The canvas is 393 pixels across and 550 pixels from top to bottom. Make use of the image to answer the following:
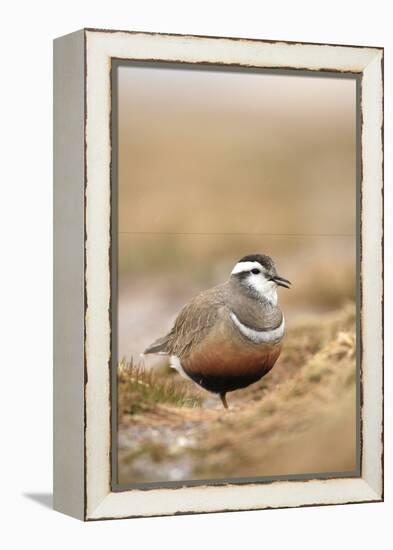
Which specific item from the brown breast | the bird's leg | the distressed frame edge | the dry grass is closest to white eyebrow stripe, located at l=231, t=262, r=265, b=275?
the brown breast

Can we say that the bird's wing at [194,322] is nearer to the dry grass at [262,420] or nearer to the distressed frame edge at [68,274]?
the dry grass at [262,420]

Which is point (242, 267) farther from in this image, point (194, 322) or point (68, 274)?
point (68, 274)

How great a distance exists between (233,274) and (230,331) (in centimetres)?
27

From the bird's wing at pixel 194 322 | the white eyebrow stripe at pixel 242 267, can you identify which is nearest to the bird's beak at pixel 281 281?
the white eyebrow stripe at pixel 242 267

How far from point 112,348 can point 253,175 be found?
1.09 metres

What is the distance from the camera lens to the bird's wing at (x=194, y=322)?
781 cm

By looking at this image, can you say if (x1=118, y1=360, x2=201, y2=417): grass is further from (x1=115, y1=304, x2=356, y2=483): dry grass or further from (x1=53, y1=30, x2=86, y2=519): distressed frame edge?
(x1=53, y1=30, x2=86, y2=519): distressed frame edge

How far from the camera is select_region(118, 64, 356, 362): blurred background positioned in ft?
25.1

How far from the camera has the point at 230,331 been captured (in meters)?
7.89

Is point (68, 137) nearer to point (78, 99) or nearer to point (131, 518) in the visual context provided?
point (78, 99)

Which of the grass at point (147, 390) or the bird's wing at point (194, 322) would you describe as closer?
the grass at point (147, 390)

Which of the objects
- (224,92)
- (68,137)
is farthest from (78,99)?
(224,92)

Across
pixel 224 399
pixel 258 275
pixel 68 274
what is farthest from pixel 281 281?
pixel 68 274

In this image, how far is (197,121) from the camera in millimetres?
7812
